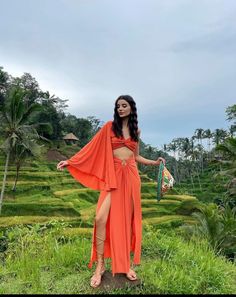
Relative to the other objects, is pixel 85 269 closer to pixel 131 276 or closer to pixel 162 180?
pixel 131 276

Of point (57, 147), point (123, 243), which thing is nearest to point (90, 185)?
point (123, 243)

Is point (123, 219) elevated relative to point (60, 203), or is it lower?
elevated

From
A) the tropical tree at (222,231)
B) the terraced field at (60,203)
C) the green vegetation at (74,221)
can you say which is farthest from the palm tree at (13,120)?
the tropical tree at (222,231)

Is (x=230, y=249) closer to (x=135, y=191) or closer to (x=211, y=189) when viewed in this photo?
(x=135, y=191)

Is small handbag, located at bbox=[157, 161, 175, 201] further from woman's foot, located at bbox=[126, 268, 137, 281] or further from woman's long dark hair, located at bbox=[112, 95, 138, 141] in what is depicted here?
woman's foot, located at bbox=[126, 268, 137, 281]

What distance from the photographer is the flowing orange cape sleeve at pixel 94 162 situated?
368 cm

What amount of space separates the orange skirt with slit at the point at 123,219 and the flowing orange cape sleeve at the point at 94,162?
129 mm

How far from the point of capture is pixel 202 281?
11.4ft

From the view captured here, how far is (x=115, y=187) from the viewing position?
11.5ft

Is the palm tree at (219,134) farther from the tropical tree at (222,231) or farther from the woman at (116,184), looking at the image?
the woman at (116,184)

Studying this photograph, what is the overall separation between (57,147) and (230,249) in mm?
28616

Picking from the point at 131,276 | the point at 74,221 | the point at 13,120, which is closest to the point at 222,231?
the point at 131,276

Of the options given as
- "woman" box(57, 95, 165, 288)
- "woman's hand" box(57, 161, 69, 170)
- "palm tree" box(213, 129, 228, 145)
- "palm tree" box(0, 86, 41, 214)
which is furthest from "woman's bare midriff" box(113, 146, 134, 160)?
"palm tree" box(213, 129, 228, 145)

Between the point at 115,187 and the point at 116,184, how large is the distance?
1.2 inches
